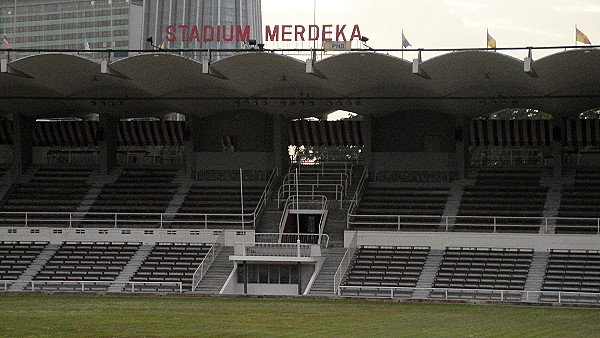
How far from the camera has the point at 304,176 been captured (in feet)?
185

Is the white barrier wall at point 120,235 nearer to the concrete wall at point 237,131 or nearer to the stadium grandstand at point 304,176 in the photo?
the stadium grandstand at point 304,176

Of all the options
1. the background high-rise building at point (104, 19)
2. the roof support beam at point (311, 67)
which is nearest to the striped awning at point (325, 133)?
the roof support beam at point (311, 67)

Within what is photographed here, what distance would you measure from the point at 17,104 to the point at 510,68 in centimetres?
2540

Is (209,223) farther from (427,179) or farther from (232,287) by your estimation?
(427,179)

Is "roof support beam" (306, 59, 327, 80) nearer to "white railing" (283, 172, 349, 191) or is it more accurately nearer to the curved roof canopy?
the curved roof canopy

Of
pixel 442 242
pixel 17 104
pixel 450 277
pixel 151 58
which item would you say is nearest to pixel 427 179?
pixel 442 242

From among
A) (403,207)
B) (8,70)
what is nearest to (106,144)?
(8,70)

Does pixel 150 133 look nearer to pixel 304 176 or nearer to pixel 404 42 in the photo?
pixel 304 176

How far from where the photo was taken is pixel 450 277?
145 feet

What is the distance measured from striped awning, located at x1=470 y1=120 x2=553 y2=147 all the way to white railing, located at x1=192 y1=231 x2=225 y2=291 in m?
14.3

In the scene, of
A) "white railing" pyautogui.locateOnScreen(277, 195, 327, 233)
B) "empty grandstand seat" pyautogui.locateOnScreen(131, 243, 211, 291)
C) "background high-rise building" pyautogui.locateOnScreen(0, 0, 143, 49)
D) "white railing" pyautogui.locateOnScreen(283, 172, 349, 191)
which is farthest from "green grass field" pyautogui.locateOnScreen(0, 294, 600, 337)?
"background high-rise building" pyautogui.locateOnScreen(0, 0, 143, 49)

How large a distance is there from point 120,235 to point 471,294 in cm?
1672

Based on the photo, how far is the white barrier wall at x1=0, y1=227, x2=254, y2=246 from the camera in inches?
1970

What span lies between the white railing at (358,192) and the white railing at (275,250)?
9.97 ft
